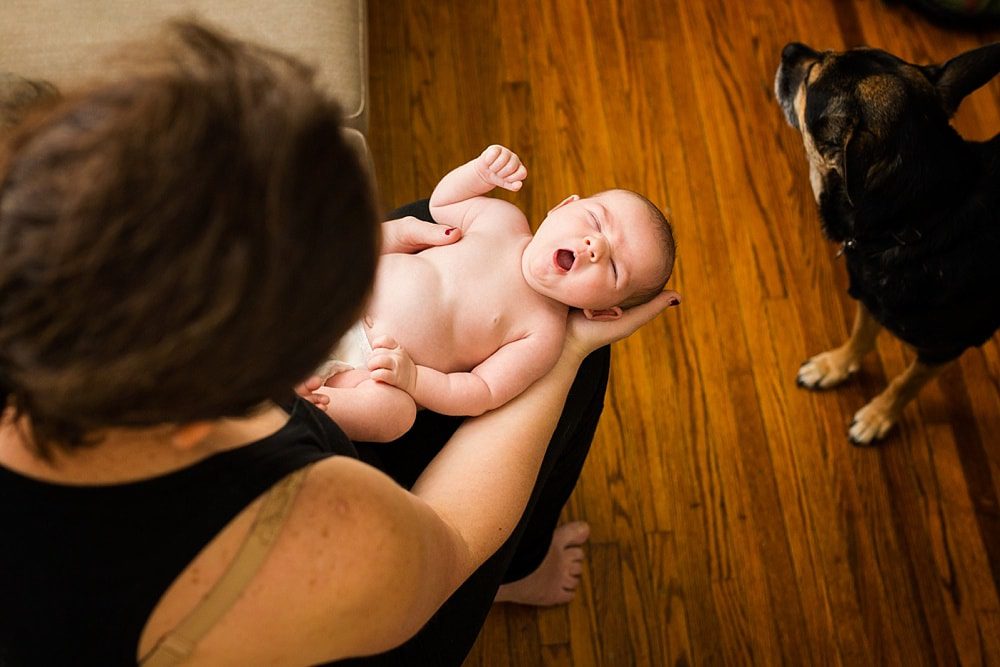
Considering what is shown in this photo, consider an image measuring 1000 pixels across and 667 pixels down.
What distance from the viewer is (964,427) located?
76.9 inches

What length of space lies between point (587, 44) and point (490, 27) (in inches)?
10.2

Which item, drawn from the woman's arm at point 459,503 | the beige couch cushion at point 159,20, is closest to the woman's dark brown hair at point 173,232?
the woman's arm at point 459,503

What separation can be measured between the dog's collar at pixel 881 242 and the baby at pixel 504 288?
512mm

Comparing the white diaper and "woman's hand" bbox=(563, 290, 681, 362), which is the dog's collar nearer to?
"woman's hand" bbox=(563, 290, 681, 362)

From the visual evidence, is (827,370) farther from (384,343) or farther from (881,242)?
(384,343)

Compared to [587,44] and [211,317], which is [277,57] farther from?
[587,44]

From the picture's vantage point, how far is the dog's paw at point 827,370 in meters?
1.94

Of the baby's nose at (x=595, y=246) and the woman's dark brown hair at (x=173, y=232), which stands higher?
the woman's dark brown hair at (x=173, y=232)

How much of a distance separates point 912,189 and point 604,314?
0.63 meters

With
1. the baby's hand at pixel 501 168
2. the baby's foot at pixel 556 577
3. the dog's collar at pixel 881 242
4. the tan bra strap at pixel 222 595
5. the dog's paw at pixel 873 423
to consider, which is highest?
the tan bra strap at pixel 222 595

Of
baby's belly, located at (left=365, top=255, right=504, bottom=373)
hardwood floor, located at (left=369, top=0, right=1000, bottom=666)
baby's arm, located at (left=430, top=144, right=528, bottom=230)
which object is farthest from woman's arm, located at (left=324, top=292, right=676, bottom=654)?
hardwood floor, located at (left=369, top=0, right=1000, bottom=666)

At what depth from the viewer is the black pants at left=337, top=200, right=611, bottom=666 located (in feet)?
3.55

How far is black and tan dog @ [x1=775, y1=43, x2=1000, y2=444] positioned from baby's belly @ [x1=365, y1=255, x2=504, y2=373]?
2.36ft

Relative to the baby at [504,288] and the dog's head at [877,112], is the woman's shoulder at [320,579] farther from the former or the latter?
the dog's head at [877,112]
